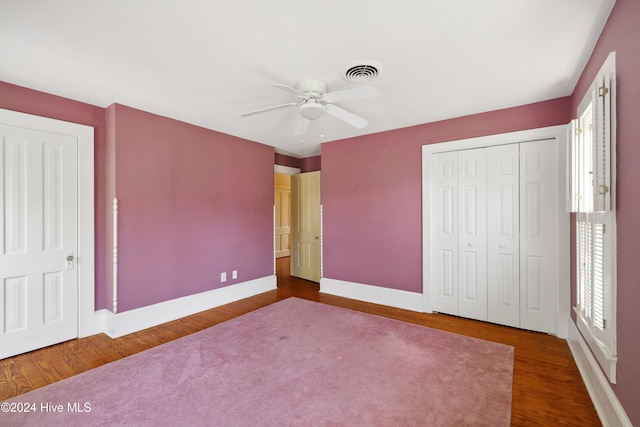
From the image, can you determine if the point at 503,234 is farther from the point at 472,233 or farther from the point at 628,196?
the point at 628,196

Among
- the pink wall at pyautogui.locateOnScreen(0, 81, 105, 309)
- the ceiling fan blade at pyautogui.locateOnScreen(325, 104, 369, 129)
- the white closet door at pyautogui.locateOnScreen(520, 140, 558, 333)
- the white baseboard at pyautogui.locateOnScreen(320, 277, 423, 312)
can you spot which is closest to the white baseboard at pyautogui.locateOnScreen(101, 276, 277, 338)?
the pink wall at pyautogui.locateOnScreen(0, 81, 105, 309)

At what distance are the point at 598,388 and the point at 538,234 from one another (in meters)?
1.63

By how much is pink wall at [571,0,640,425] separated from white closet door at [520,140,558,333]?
1.59 m

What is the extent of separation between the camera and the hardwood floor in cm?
191

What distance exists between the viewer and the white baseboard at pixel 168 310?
310cm

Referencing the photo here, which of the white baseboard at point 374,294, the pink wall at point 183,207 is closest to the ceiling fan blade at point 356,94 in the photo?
the pink wall at point 183,207

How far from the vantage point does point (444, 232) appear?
371 centimetres

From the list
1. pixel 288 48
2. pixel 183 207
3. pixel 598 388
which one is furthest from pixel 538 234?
pixel 183 207

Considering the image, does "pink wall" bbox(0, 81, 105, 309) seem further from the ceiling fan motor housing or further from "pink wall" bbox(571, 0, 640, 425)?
"pink wall" bbox(571, 0, 640, 425)

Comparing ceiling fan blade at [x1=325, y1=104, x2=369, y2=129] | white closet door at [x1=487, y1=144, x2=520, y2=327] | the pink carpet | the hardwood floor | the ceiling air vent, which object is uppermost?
the ceiling air vent

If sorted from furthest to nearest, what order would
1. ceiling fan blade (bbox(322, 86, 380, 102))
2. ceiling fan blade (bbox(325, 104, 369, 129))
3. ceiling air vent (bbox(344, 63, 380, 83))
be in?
ceiling fan blade (bbox(325, 104, 369, 129)) < ceiling air vent (bbox(344, 63, 380, 83)) < ceiling fan blade (bbox(322, 86, 380, 102))

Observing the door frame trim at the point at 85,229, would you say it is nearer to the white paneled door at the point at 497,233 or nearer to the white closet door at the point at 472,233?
the white paneled door at the point at 497,233

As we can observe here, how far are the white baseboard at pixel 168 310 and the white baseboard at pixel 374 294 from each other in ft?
3.96

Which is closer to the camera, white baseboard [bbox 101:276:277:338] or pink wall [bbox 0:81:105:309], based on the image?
pink wall [bbox 0:81:105:309]
